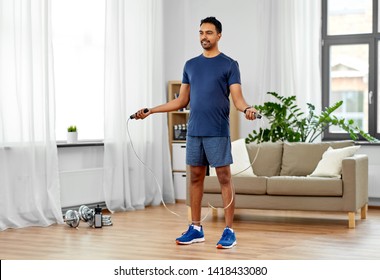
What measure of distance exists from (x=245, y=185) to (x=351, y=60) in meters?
2.61

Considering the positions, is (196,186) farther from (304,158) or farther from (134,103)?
(134,103)

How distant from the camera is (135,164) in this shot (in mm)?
7879

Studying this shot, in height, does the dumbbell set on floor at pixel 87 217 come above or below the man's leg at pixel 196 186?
below

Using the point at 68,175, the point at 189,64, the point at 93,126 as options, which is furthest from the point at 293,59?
the point at 189,64

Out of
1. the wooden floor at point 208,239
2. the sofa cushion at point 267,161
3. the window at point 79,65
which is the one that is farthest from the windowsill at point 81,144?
the sofa cushion at point 267,161

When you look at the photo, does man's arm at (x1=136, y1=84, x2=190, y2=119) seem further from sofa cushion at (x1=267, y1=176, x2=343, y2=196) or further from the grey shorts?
sofa cushion at (x1=267, y1=176, x2=343, y2=196)

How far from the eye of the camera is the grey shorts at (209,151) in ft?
15.9

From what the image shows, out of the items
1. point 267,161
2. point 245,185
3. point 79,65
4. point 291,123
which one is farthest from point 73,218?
point 291,123

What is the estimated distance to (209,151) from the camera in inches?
191

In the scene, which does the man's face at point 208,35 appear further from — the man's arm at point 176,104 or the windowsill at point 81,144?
the windowsill at point 81,144

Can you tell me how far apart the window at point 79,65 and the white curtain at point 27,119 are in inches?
31.3

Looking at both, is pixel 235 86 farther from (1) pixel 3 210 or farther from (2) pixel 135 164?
(2) pixel 135 164

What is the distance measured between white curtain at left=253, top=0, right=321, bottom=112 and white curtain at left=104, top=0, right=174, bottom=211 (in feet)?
3.82

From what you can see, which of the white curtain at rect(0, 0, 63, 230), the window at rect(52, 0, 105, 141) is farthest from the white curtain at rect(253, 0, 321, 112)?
the white curtain at rect(0, 0, 63, 230)
